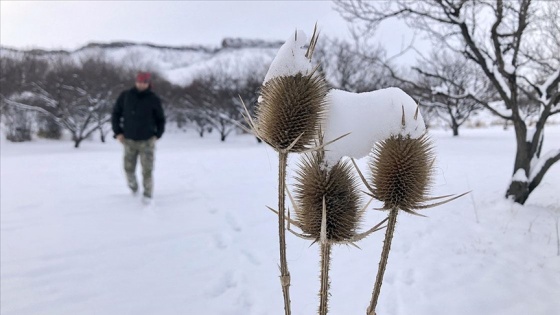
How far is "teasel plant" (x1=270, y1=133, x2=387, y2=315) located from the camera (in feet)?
3.34

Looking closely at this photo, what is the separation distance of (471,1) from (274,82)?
5.76 meters

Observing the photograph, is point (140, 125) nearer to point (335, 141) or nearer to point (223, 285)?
point (223, 285)

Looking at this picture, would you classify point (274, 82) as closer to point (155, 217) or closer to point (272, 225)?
point (272, 225)

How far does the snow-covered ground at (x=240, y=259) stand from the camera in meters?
2.76

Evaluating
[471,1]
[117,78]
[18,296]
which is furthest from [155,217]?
[117,78]

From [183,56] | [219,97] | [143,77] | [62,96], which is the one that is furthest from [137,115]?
[183,56]

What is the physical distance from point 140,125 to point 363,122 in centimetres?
513

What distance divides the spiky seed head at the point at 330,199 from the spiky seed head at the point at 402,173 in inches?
3.5

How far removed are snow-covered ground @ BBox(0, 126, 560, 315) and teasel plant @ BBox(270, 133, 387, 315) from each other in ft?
0.63

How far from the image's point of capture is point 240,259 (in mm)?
3660

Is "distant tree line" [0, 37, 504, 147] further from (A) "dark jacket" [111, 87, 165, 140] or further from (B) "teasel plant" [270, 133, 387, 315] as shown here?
(B) "teasel plant" [270, 133, 387, 315]

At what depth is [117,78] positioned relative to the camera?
2472cm

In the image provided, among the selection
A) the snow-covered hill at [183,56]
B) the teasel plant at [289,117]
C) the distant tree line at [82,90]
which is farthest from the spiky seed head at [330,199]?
the snow-covered hill at [183,56]

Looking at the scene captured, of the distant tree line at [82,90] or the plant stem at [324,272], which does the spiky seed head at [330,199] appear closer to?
the plant stem at [324,272]
